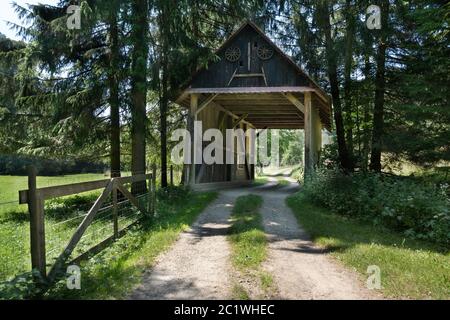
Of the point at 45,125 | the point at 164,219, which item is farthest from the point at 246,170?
the point at 164,219

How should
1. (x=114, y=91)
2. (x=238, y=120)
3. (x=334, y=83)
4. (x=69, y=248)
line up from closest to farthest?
1. (x=69, y=248)
2. (x=114, y=91)
3. (x=334, y=83)
4. (x=238, y=120)

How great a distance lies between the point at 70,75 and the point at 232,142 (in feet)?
31.0

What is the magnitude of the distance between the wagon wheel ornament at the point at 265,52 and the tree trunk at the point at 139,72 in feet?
15.2

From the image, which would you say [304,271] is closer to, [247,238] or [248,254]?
[248,254]

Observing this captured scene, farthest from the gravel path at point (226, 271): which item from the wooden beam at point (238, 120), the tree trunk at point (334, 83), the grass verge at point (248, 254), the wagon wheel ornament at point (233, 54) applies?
the wooden beam at point (238, 120)

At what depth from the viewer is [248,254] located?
6.26 metres

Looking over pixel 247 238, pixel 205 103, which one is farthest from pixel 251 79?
pixel 247 238

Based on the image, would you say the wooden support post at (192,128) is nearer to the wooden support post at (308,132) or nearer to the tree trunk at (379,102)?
the wooden support post at (308,132)

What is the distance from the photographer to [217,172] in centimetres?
1906

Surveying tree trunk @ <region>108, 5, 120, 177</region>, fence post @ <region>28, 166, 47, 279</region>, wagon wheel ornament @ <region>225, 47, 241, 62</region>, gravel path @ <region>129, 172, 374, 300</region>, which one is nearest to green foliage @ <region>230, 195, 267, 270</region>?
gravel path @ <region>129, 172, 374, 300</region>

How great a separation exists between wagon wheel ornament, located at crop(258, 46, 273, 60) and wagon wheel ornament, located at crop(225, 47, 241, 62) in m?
0.79

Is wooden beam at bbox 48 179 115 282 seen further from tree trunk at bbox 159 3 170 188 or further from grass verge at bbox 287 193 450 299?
tree trunk at bbox 159 3 170 188

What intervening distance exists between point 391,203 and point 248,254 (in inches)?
179
